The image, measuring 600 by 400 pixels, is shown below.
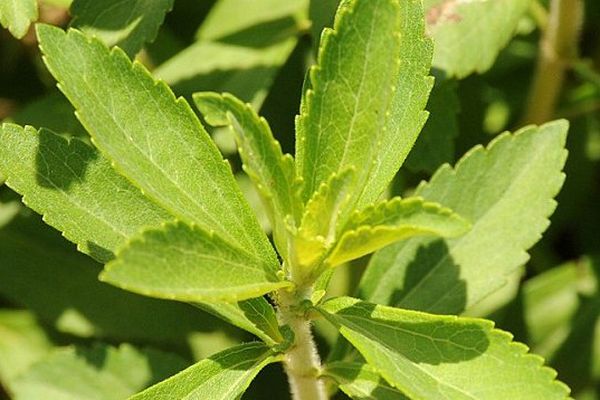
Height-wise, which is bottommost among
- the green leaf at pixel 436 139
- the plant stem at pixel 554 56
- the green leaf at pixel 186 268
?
the green leaf at pixel 186 268

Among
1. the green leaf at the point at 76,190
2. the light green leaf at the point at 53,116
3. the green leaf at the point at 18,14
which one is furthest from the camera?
the light green leaf at the point at 53,116

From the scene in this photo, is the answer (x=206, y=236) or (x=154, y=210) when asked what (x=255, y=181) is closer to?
(x=206, y=236)

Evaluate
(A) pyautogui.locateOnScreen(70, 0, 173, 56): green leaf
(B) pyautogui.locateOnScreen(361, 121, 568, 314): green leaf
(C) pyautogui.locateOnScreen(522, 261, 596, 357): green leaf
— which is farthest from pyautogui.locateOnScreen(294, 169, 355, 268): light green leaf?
(C) pyautogui.locateOnScreen(522, 261, 596, 357): green leaf

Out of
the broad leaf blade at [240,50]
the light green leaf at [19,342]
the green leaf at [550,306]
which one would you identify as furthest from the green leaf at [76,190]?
the green leaf at [550,306]

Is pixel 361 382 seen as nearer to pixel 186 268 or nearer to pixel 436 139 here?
pixel 186 268

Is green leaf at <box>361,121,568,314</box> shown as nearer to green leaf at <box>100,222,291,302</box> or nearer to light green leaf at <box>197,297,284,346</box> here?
light green leaf at <box>197,297,284,346</box>

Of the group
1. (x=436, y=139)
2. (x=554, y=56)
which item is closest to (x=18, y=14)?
(x=436, y=139)

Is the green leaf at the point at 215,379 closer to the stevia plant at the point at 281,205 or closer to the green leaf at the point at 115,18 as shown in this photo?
the stevia plant at the point at 281,205

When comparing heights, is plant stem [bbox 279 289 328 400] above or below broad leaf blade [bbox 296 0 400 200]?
below
